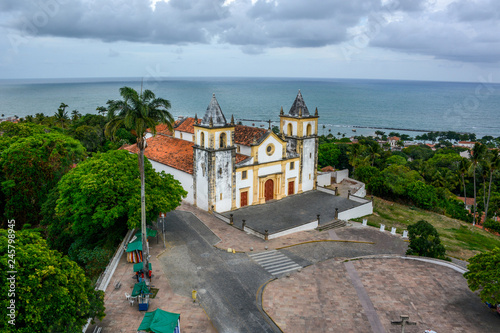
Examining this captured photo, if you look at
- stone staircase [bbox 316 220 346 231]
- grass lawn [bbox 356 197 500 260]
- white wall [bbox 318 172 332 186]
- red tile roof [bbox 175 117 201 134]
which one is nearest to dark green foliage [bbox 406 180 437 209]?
grass lawn [bbox 356 197 500 260]

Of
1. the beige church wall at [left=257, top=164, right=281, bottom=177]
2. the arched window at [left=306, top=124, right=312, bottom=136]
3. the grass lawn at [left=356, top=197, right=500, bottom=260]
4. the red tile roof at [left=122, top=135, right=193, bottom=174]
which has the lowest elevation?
the grass lawn at [left=356, top=197, right=500, bottom=260]

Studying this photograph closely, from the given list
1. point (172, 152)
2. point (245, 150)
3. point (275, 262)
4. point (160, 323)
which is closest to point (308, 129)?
point (245, 150)

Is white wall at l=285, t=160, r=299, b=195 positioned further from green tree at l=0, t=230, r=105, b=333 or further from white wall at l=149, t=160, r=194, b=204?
green tree at l=0, t=230, r=105, b=333

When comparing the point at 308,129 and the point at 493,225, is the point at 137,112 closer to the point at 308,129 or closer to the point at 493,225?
the point at 308,129

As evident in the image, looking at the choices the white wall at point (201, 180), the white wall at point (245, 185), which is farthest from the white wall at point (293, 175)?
the white wall at point (201, 180)

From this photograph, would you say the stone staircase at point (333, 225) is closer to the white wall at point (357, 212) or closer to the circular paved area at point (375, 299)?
the white wall at point (357, 212)

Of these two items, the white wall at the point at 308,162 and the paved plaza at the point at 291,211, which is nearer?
the paved plaza at the point at 291,211
